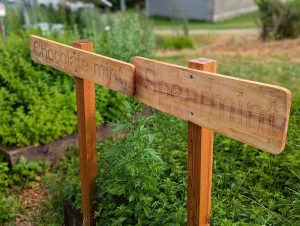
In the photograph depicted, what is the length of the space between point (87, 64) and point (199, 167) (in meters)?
1.01

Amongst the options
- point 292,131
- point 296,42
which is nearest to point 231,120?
point 292,131

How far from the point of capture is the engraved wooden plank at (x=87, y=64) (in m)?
2.29

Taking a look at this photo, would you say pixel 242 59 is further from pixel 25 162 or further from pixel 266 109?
pixel 266 109

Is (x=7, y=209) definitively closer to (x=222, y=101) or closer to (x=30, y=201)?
(x=30, y=201)

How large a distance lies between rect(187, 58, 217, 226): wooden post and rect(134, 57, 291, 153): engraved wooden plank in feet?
0.25

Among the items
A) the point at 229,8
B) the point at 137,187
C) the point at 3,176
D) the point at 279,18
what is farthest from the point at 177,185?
the point at 229,8

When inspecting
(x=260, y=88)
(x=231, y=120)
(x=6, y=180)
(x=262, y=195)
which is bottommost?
(x=6, y=180)

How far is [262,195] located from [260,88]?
130 cm

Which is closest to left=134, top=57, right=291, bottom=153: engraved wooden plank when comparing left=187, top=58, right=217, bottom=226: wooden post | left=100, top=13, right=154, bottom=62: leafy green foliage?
left=187, top=58, right=217, bottom=226: wooden post

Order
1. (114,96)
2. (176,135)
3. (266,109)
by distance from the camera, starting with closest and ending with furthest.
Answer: (266,109)
(176,135)
(114,96)

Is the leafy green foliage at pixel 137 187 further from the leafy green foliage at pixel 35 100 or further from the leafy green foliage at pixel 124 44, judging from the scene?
the leafy green foliage at pixel 124 44

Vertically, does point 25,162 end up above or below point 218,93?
below

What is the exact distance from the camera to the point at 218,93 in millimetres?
1793

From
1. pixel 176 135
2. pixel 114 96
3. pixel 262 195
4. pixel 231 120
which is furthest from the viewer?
pixel 114 96
